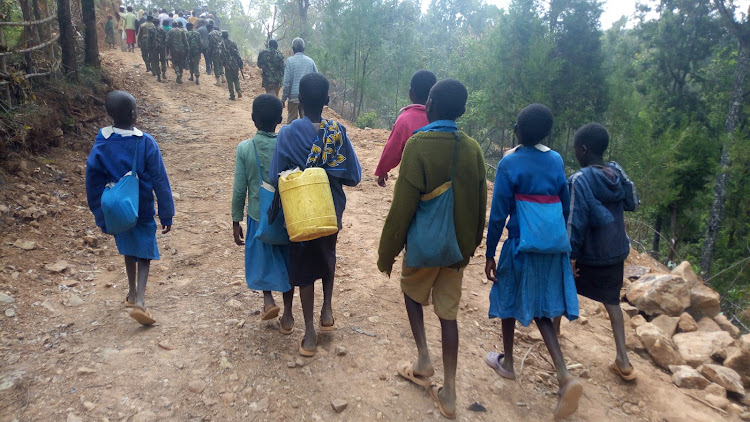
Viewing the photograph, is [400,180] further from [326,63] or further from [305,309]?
[326,63]

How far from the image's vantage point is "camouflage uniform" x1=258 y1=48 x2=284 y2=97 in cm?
950

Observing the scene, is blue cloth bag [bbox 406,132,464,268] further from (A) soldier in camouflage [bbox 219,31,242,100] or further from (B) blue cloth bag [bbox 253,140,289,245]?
(A) soldier in camouflage [bbox 219,31,242,100]

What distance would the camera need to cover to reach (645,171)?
17.8 metres

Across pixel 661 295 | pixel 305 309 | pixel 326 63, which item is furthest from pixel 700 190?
pixel 305 309

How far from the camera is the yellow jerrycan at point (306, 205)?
7.77 ft

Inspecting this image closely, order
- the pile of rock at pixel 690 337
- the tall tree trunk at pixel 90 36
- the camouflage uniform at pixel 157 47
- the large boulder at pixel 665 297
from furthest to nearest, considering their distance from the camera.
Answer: the camouflage uniform at pixel 157 47 → the tall tree trunk at pixel 90 36 → the large boulder at pixel 665 297 → the pile of rock at pixel 690 337

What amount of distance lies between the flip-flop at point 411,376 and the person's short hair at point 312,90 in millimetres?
1649

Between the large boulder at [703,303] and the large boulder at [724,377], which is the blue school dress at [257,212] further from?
the large boulder at [703,303]

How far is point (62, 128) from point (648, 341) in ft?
25.0

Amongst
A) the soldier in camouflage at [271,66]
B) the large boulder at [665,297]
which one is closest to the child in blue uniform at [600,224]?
the large boulder at [665,297]

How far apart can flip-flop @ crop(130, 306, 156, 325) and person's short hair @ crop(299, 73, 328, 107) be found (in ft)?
5.75

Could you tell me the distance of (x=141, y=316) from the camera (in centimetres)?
299

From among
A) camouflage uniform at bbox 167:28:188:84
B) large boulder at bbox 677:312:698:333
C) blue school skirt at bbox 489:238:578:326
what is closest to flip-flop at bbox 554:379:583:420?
blue school skirt at bbox 489:238:578:326

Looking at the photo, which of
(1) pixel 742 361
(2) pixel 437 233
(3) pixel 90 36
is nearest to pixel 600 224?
(2) pixel 437 233
